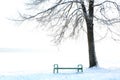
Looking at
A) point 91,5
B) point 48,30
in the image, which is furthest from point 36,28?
point 91,5

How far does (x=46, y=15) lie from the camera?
28.0 m

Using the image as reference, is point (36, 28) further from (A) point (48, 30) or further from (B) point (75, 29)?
(B) point (75, 29)

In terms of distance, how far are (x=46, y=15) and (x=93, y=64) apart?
5.27 m

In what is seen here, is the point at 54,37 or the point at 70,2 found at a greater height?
the point at 70,2

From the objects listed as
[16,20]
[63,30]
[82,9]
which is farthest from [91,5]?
[16,20]

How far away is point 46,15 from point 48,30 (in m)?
1.40

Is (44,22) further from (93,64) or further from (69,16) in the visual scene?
(93,64)

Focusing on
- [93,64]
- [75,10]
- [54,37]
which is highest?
[75,10]

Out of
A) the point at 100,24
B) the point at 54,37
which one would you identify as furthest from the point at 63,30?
the point at 100,24

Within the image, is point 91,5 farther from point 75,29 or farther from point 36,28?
point 36,28

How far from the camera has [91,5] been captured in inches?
1103

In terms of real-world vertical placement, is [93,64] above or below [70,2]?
below

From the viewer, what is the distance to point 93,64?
27984 mm

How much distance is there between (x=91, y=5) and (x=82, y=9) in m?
0.82
